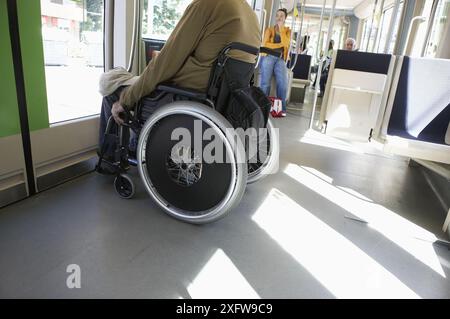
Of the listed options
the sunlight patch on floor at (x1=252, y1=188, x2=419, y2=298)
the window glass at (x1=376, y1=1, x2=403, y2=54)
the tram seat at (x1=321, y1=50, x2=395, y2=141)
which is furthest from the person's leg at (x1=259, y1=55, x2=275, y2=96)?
the sunlight patch on floor at (x1=252, y1=188, x2=419, y2=298)

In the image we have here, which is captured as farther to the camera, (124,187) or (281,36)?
(281,36)

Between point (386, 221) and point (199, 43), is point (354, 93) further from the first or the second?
point (199, 43)

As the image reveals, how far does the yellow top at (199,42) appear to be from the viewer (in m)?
1.50

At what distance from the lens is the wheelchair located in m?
1.50

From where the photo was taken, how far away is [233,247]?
1552 mm

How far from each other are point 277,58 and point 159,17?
2263 mm

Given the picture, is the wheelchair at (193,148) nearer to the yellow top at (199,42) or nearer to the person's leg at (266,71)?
the yellow top at (199,42)

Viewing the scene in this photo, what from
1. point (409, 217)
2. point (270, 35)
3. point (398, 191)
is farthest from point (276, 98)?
point (409, 217)

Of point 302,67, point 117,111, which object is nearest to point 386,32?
point 302,67

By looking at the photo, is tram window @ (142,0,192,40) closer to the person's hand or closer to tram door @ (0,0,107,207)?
tram door @ (0,0,107,207)

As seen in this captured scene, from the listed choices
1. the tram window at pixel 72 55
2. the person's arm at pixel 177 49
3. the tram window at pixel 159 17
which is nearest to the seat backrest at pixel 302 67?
the tram window at pixel 159 17

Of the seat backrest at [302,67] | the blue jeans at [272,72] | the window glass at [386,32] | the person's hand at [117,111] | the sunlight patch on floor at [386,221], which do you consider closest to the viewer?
the sunlight patch on floor at [386,221]

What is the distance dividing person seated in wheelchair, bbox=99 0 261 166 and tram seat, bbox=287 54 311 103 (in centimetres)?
475

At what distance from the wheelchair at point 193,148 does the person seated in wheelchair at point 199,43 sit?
54 millimetres
